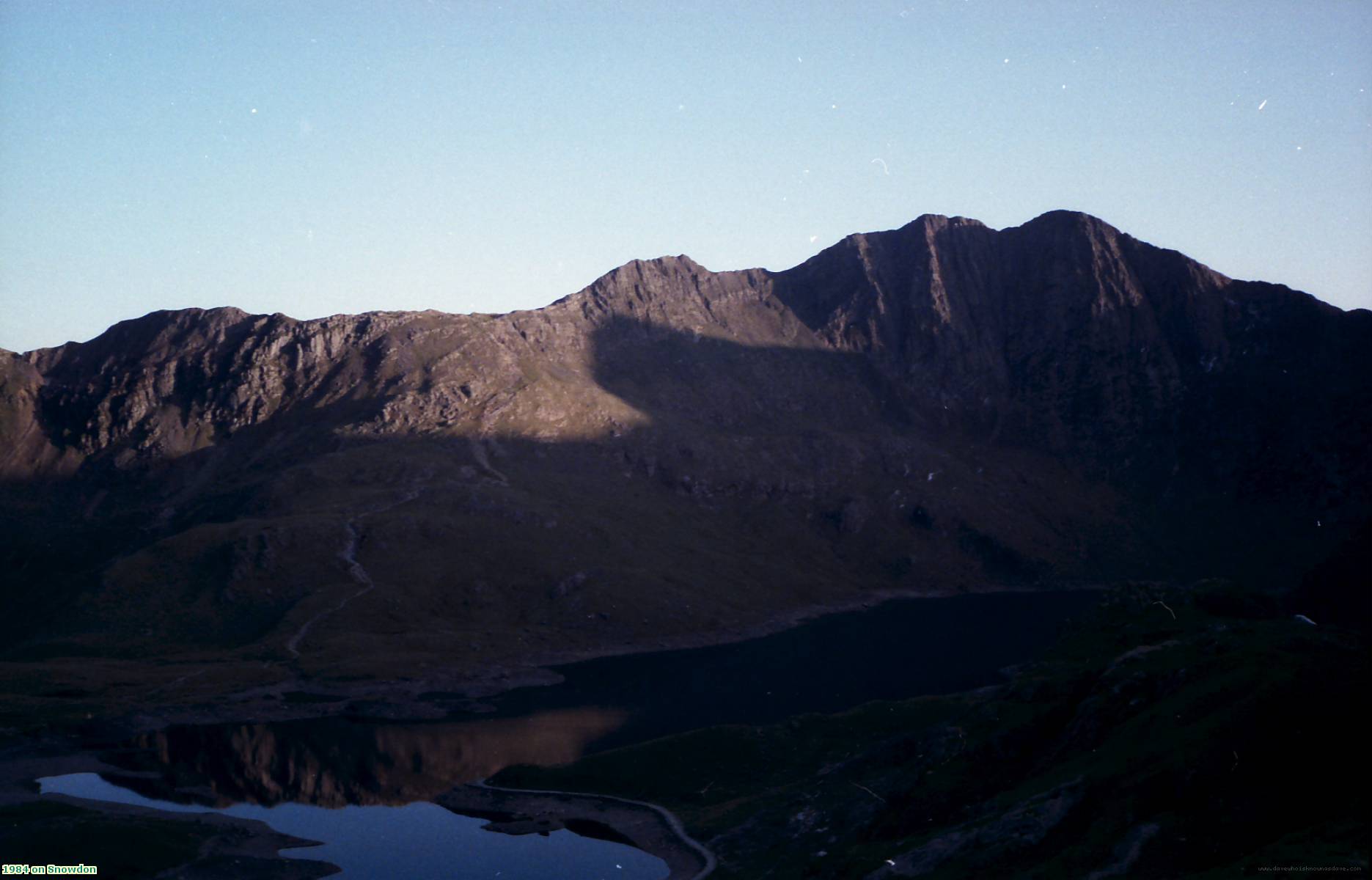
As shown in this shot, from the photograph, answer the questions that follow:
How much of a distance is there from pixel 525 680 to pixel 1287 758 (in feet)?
363

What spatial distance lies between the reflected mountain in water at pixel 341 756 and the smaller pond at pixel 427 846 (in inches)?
118

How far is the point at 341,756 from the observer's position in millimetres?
109000

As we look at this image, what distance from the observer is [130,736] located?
115688mm

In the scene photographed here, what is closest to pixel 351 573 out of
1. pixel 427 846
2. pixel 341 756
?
pixel 341 756

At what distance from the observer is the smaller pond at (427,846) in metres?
73.7

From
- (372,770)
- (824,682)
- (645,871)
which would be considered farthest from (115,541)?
(645,871)

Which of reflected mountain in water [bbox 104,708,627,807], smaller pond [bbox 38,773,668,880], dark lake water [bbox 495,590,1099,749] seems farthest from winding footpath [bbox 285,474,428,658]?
smaller pond [bbox 38,773,668,880]

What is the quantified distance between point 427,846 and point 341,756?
32.7 m

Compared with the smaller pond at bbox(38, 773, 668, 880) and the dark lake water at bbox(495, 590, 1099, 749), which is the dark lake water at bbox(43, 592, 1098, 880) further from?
the dark lake water at bbox(495, 590, 1099, 749)

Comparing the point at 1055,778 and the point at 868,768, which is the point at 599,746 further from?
the point at 1055,778

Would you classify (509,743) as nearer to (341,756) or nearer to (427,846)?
(341,756)

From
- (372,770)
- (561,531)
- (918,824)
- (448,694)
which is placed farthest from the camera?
(561,531)

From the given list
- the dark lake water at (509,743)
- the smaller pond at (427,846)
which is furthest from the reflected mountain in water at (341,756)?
the smaller pond at (427,846)

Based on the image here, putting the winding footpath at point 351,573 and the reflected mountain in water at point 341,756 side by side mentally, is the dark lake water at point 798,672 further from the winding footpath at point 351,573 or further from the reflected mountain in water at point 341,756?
the winding footpath at point 351,573
